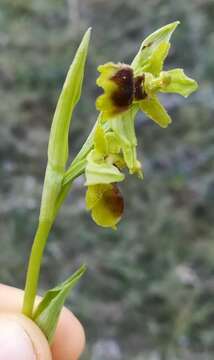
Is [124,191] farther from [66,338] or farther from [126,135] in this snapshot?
[126,135]

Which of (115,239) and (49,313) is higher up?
(115,239)

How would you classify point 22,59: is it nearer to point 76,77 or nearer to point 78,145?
point 78,145

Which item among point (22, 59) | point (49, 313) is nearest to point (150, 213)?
point (22, 59)

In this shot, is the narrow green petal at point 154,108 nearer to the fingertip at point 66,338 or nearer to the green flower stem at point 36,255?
the green flower stem at point 36,255

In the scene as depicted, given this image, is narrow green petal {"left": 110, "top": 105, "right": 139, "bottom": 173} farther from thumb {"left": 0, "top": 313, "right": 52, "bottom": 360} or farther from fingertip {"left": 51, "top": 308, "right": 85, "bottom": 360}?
fingertip {"left": 51, "top": 308, "right": 85, "bottom": 360}

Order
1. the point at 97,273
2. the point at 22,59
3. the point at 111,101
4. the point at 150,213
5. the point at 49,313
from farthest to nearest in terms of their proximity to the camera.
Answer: the point at 22,59 → the point at 150,213 → the point at 97,273 → the point at 49,313 → the point at 111,101

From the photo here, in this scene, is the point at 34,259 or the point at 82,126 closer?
the point at 34,259

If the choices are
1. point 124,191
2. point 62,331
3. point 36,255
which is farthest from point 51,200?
point 124,191
